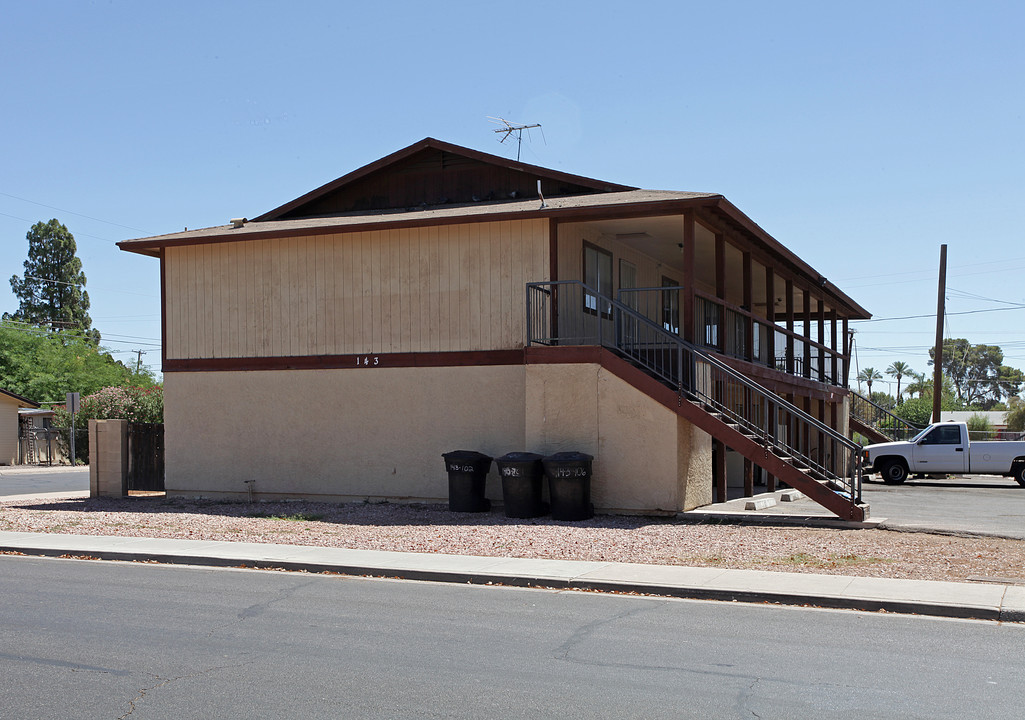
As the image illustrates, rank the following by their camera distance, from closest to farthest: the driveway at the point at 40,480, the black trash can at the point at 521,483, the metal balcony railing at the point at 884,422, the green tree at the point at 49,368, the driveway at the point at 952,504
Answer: the driveway at the point at 952,504 → the black trash can at the point at 521,483 → the driveway at the point at 40,480 → the metal balcony railing at the point at 884,422 → the green tree at the point at 49,368

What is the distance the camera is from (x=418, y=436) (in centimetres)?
1873

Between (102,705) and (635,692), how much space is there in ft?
11.0

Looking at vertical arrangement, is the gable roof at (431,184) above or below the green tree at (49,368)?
above

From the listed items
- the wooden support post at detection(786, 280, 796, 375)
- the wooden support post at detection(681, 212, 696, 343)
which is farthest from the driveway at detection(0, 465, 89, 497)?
the wooden support post at detection(786, 280, 796, 375)

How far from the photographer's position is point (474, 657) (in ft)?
24.1

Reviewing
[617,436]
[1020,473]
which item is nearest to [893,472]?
[1020,473]

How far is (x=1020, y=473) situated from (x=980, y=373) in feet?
400

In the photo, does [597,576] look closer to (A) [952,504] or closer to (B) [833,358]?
(A) [952,504]

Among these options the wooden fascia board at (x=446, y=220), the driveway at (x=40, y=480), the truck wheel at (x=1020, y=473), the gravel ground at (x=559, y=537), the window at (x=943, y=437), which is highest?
the wooden fascia board at (x=446, y=220)

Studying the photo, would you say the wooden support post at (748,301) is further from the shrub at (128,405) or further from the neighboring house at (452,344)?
the shrub at (128,405)

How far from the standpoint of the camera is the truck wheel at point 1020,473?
2811 cm

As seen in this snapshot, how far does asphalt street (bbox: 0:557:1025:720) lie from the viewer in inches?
240

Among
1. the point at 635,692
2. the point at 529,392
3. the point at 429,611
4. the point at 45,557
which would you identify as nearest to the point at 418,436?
the point at 529,392

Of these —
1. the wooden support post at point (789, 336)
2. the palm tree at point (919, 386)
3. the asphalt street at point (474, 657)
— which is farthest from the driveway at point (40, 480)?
the palm tree at point (919, 386)
